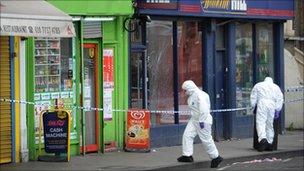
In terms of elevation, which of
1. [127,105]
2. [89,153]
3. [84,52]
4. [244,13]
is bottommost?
[89,153]

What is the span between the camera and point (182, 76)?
1800 centimetres

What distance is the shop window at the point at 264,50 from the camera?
2036 cm

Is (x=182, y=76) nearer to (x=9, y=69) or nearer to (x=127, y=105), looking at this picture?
(x=127, y=105)

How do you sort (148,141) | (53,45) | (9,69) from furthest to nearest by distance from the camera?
1. (148,141)
2. (53,45)
3. (9,69)

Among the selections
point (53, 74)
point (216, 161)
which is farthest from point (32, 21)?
point (216, 161)

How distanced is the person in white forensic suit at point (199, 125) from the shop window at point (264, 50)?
6.42 metres

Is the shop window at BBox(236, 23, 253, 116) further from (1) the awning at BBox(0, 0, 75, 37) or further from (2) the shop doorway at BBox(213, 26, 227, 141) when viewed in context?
(1) the awning at BBox(0, 0, 75, 37)

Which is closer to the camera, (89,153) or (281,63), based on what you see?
(89,153)

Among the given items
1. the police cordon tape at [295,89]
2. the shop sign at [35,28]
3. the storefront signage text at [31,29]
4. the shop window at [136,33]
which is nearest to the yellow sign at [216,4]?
the shop window at [136,33]

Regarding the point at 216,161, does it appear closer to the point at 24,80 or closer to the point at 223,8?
the point at 24,80

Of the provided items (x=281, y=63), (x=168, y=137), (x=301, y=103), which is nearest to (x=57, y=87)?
(x=168, y=137)

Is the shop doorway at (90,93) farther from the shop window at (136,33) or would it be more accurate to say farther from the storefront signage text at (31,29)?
the storefront signage text at (31,29)

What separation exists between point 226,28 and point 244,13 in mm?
626

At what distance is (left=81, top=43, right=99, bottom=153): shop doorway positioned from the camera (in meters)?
15.6
